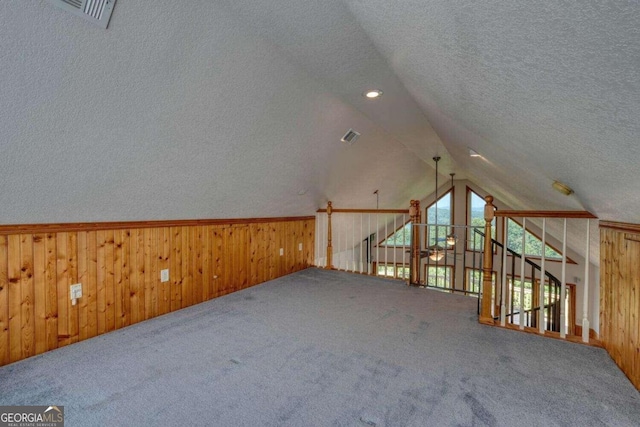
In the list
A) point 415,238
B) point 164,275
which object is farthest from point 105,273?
point 415,238

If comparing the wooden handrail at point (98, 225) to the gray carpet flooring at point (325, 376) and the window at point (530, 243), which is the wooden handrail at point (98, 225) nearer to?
the gray carpet flooring at point (325, 376)

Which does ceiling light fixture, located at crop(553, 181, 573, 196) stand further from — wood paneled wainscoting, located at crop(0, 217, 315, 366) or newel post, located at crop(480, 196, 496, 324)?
wood paneled wainscoting, located at crop(0, 217, 315, 366)

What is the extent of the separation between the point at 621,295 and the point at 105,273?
3.76 m

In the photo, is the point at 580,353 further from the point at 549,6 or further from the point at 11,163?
the point at 11,163

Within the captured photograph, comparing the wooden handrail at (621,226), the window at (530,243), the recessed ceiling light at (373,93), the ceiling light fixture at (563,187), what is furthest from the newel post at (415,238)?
the window at (530,243)

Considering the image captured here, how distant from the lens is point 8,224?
6.38 ft

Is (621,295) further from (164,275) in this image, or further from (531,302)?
(164,275)

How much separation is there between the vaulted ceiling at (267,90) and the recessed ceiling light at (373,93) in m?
0.08

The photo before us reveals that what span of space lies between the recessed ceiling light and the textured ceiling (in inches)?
3.7

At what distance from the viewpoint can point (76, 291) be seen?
2295 millimetres

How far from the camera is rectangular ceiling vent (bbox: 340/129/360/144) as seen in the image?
3.68 m

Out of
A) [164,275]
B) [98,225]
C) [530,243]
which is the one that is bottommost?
[530,243]

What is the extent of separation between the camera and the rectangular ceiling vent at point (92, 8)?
1325 millimetres

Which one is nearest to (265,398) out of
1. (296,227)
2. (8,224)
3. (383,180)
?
(8,224)
